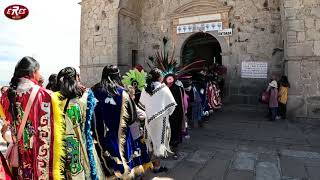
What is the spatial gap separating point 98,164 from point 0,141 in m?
4.09

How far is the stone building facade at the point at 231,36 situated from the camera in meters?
7.64

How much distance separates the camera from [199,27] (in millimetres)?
10516

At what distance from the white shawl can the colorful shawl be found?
0.84 meters

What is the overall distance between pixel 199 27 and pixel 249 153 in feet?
22.0

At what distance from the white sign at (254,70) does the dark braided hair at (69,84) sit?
8.08 m

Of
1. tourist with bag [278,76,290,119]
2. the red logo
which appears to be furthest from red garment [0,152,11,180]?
tourist with bag [278,76,290,119]

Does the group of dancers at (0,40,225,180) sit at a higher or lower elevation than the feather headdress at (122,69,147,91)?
lower

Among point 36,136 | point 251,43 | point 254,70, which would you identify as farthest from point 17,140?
point 251,43

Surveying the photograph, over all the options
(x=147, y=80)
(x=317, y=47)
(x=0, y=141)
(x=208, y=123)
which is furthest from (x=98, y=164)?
(x=317, y=47)

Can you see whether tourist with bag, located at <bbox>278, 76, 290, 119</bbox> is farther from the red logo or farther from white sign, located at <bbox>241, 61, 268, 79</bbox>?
the red logo

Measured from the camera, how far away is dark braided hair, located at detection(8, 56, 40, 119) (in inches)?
87.9

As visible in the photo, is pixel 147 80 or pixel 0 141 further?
pixel 0 141

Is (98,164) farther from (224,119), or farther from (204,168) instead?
(224,119)

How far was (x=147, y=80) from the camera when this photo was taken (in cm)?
397
